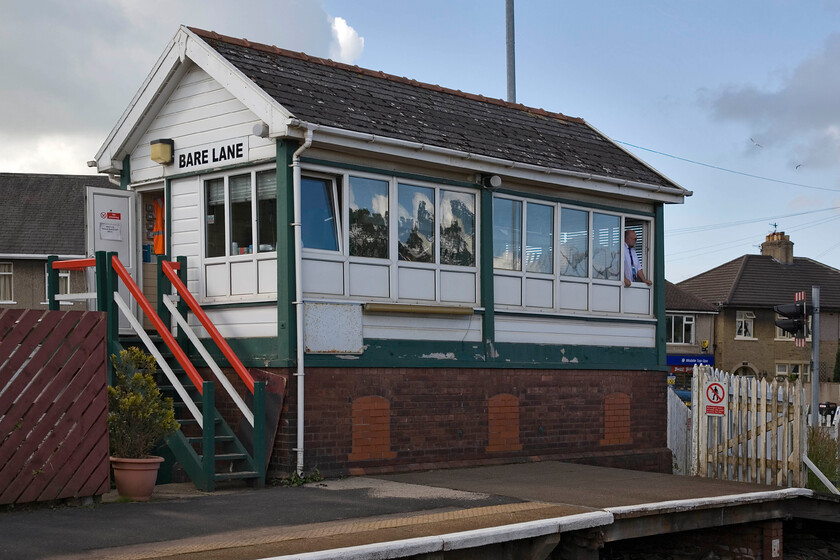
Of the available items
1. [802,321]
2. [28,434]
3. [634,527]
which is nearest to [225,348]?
Answer: [28,434]

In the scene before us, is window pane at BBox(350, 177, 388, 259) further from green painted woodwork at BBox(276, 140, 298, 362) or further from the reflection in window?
the reflection in window

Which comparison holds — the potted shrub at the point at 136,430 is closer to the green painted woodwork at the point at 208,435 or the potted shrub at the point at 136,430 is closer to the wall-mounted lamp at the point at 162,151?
the green painted woodwork at the point at 208,435

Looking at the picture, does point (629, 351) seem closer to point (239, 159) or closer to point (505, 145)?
point (505, 145)

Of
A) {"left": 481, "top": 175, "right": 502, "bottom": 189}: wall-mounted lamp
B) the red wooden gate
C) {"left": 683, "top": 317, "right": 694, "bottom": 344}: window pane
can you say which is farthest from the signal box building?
{"left": 683, "top": 317, "right": 694, "bottom": 344}: window pane

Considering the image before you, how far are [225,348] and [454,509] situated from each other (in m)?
3.83

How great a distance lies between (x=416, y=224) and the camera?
1359cm

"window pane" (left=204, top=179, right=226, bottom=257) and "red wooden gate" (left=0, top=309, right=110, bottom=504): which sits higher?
"window pane" (left=204, top=179, right=226, bottom=257)

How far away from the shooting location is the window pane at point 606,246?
16.0 m

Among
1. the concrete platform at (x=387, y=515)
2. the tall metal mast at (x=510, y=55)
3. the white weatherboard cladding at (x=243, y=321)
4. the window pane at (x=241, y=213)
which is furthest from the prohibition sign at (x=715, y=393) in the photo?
the tall metal mast at (x=510, y=55)

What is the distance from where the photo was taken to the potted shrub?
9992 millimetres

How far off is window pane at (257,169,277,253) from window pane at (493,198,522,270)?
350 centimetres

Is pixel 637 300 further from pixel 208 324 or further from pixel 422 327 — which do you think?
pixel 208 324

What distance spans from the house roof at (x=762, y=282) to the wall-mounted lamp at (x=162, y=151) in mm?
44425

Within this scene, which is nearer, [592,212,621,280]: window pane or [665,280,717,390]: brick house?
[592,212,621,280]: window pane
